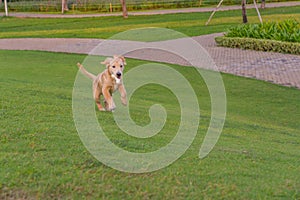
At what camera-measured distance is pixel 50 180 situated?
3891 mm

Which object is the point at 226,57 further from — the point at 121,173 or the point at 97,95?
the point at 121,173

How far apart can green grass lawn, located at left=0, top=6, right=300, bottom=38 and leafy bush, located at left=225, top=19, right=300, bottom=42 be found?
3.40 metres

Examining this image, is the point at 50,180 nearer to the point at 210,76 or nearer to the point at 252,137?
the point at 252,137

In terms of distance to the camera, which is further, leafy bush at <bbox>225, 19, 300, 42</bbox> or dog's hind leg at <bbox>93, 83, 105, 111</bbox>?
leafy bush at <bbox>225, 19, 300, 42</bbox>

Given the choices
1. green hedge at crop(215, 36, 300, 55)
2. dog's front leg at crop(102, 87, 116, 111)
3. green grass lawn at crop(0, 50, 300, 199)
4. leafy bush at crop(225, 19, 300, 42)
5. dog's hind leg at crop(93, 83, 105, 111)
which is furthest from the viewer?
leafy bush at crop(225, 19, 300, 42)

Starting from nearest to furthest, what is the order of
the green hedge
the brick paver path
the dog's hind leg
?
the dog's hind leg
the brick paver path
the green hedge

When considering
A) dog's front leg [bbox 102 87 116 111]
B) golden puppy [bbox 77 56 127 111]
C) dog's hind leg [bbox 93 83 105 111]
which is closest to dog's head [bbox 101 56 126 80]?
golden puppy [bbox 77 56 127 111]

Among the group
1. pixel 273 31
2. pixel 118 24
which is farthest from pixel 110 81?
pixel 118 24

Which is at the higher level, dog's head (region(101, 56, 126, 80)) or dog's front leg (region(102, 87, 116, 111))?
dog's head (region(101, 56, 126, 80))

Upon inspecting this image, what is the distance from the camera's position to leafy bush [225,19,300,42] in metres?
17.9

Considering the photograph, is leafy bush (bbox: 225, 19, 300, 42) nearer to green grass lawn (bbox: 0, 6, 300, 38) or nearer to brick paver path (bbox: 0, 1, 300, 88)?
brick paver path (bbox: 0, 1, 300, 88)

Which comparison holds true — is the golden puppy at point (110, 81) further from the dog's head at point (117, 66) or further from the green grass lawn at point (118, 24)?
the green grass lawn at point (118, 24)

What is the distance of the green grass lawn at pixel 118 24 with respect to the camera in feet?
81.8

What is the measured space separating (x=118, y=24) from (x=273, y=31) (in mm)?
11706
